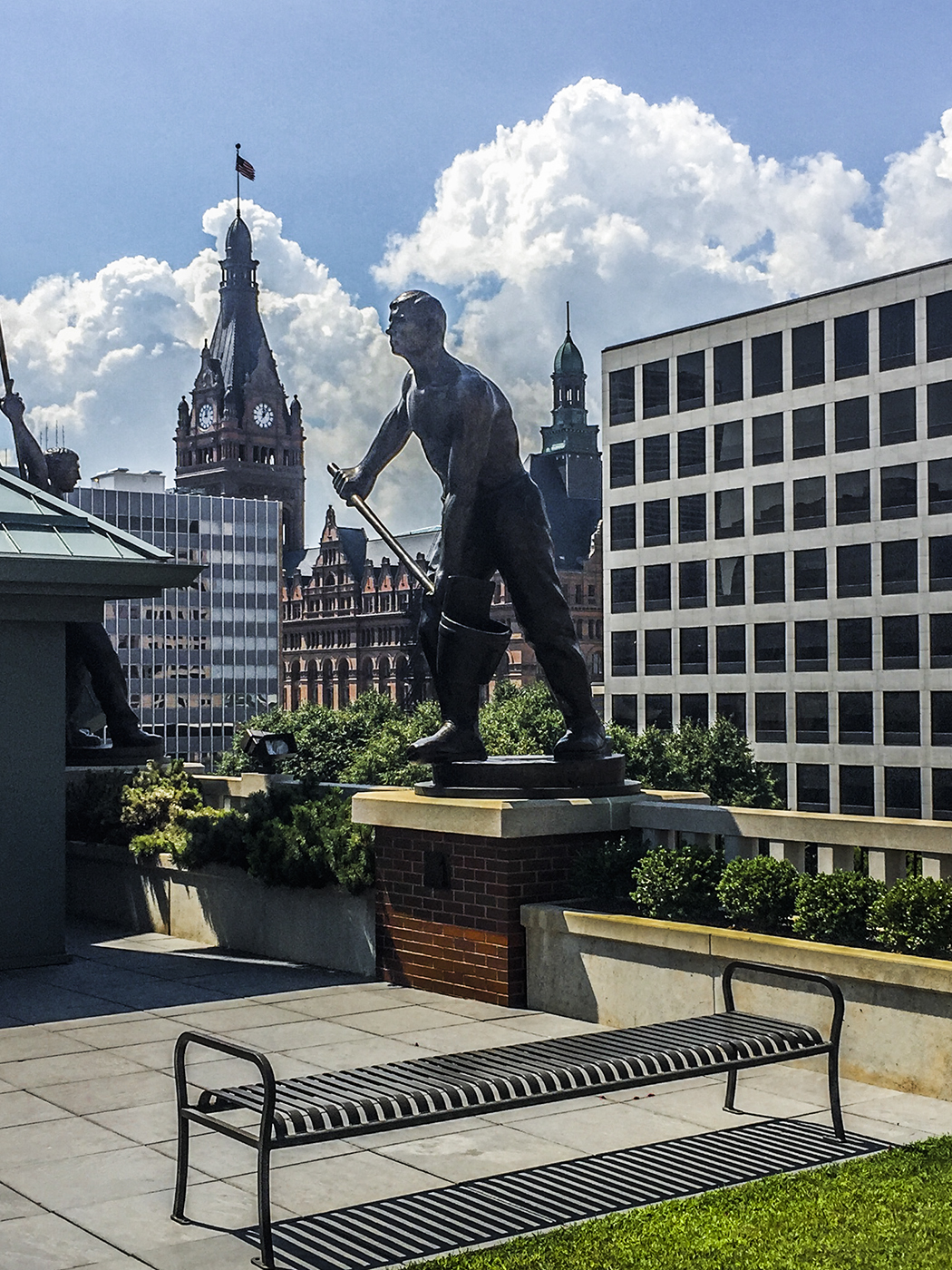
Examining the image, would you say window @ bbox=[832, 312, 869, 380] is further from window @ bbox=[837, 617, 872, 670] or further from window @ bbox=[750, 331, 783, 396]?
window @ bbox=[837, 617, 872, 670]

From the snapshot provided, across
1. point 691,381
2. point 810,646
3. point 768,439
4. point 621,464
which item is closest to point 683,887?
point 810,646

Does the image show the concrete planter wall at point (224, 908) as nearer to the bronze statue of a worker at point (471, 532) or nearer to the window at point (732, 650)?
the bronze statue of a worker at point (471, 532)

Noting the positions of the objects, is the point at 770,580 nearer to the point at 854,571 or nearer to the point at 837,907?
the point at 854,571

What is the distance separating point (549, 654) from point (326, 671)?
511 feet

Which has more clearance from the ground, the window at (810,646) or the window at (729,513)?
the window at (729,513)

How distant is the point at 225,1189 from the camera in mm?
6859

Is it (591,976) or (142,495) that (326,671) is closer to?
(142,495)

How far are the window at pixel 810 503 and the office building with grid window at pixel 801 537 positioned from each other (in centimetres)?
10

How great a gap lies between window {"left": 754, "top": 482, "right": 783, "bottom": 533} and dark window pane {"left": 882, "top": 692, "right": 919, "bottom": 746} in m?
10.5

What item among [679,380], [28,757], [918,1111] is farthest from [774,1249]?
[679,380]

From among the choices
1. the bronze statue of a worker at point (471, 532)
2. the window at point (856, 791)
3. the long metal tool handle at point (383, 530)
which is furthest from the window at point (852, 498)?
the bronze statue of a worker at point (471, 532)

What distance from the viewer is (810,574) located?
231 feet

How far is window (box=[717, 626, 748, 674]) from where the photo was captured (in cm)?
7338

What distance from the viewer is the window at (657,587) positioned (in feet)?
255
